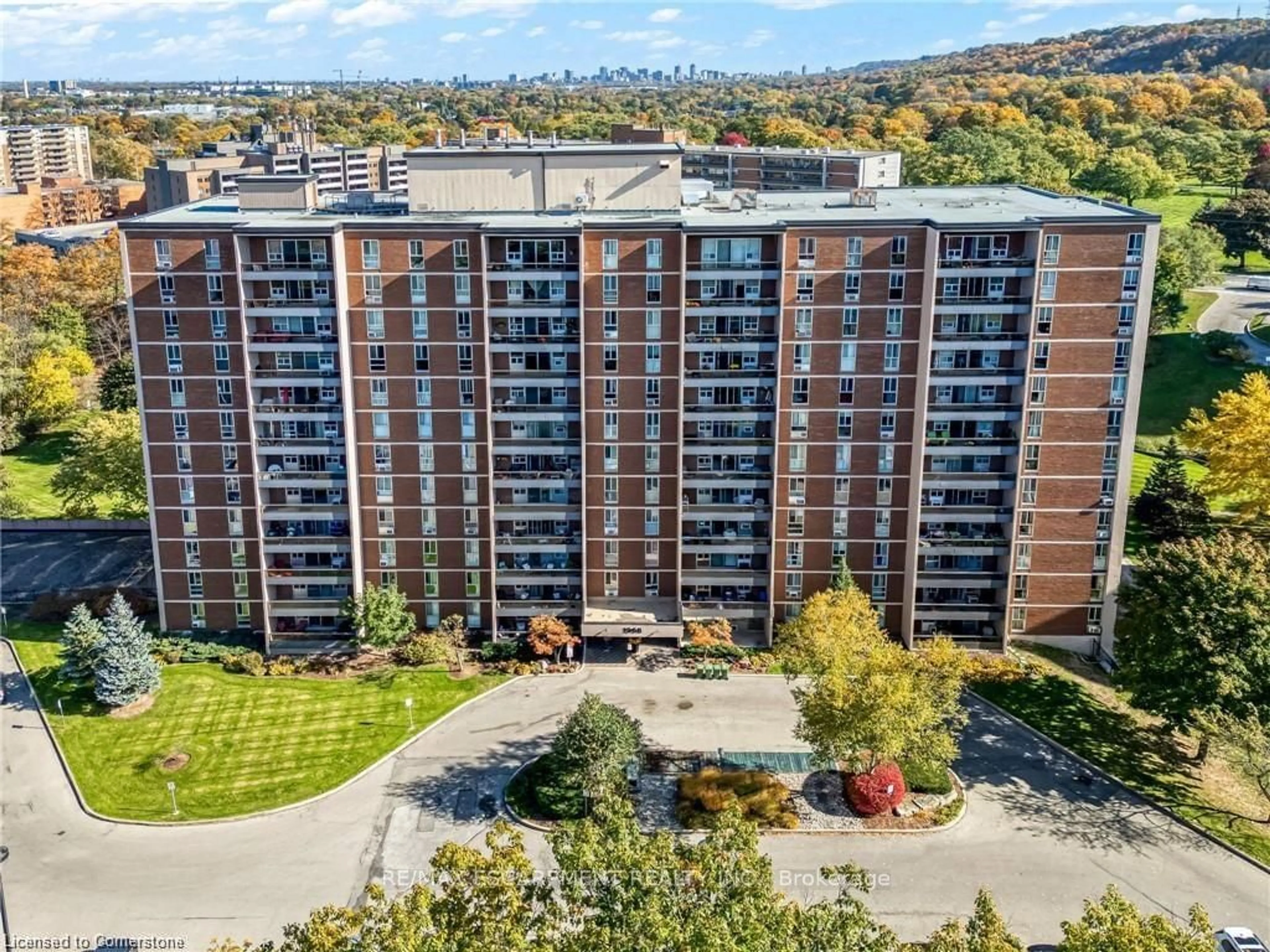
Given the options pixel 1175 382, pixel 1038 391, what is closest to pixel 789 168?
pixel 1175 382

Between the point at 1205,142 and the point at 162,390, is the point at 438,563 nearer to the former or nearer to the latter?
the point at 162,390

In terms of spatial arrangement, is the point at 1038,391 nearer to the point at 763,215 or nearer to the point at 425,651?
the point at 763,215

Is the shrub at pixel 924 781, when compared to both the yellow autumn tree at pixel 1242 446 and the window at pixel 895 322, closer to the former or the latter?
the window at pixel 895 322

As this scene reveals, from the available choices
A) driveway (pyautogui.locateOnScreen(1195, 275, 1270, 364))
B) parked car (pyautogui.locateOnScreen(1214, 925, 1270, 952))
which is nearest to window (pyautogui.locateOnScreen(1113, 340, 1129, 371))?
parked car (pyautogui.locateOnScreen(1214, 925, 1270, 952))

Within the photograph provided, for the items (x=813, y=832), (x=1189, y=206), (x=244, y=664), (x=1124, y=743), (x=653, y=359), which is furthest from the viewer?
(x=1189, y=206)

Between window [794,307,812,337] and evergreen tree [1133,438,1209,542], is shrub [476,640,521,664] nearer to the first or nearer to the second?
window [794,307,812,337]
